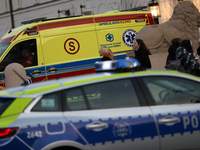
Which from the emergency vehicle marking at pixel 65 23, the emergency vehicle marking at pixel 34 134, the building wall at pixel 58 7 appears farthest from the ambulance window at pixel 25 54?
the building wall at pixel 58 7

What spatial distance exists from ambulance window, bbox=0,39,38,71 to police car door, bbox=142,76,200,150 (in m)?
5.83

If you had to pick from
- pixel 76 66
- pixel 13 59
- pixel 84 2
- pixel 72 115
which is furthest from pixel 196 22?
pixel 84 2

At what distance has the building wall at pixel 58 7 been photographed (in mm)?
24578

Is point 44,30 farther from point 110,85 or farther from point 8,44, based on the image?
point 110,85

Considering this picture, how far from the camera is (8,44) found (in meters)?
9.40

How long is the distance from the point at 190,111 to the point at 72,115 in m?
1.30

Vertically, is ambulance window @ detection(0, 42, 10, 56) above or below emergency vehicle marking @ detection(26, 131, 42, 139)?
above

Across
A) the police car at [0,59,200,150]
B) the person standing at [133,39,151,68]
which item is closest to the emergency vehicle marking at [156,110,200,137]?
the police car at [0,59,200,150]

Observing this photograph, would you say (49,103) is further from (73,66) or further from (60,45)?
(60,45)

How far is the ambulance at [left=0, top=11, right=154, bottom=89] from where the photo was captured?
933 centimetres

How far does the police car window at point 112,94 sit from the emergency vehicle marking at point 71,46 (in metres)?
5.69

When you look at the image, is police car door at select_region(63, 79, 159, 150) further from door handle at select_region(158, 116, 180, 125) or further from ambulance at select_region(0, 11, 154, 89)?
ambulance at select_region(0, 11, 154, 89)

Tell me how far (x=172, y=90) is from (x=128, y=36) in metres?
6.25

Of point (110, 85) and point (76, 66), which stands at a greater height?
point (110, 85)
